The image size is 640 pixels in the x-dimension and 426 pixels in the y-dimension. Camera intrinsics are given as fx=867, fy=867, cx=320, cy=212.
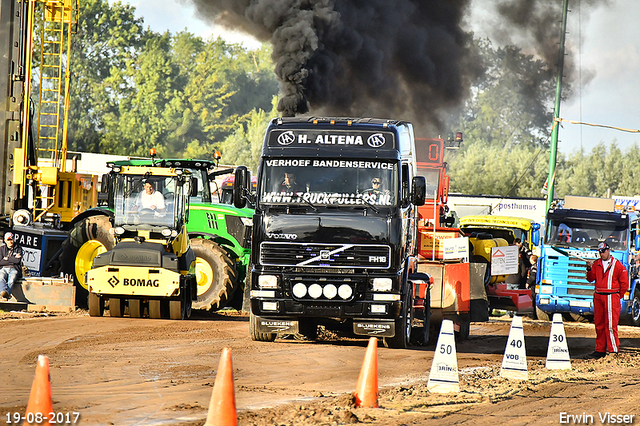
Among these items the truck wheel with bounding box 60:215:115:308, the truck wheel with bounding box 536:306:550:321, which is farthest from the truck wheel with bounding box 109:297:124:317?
the truck wheel with bounding box 536:306:550:321

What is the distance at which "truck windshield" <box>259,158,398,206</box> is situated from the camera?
12422 mm

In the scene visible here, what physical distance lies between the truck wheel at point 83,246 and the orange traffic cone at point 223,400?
446 inches

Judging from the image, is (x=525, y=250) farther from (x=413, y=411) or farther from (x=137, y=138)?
(x=137, y=138)

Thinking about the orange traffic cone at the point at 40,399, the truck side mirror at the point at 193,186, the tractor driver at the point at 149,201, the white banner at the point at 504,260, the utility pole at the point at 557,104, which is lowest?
the orange traffic cone at the point at 40,399

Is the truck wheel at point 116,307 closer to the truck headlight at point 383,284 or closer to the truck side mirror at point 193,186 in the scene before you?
the truck side mirror at point 193,186

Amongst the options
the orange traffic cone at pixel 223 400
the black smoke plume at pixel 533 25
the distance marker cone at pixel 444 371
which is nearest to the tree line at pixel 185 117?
the black smoke plume at pixel 533 25

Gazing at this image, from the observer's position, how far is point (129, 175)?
16.0 meters

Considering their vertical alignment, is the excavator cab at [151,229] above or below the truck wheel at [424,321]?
above

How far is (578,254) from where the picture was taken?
2075 centimetres

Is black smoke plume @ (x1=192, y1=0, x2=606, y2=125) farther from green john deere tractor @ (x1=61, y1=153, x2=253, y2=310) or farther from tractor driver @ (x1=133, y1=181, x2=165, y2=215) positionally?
tractor driver @ (x1=133, y1=181, x2=165, y2=215)

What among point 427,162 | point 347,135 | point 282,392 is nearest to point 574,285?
point 427,162

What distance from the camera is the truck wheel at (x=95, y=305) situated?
627 inches

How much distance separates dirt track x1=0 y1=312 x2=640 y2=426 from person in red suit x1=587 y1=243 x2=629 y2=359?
0.98 feet

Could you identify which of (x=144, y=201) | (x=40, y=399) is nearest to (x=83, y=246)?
(x=144, y=201)
